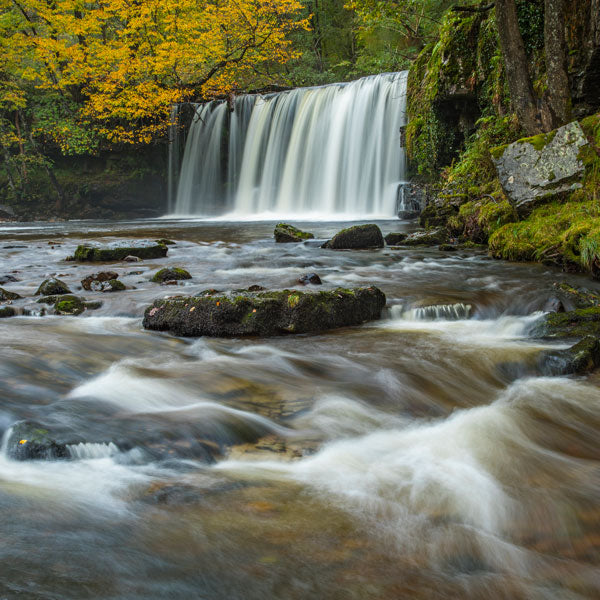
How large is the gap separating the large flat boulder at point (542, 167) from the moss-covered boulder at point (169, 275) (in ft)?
17.2

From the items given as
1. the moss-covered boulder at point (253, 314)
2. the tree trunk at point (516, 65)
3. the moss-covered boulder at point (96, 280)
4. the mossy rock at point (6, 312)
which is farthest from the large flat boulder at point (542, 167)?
the mossy rock at point (6, 312)

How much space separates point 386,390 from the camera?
3703 mm

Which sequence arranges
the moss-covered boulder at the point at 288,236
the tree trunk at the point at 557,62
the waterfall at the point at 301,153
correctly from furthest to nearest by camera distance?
1. the waterfall at the point at 301,153
2. the moss-covered boulder at the point at 288,236
3. the tree trunk at the point at 557,62

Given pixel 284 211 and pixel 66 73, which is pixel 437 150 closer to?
pixel 284 211

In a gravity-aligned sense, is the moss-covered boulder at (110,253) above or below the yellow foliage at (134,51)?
below

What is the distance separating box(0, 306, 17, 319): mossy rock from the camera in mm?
5500

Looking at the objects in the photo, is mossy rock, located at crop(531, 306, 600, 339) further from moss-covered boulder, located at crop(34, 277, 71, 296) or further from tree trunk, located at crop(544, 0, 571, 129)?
moss-covered boulder, located at crop(34, 277, 71, 296)

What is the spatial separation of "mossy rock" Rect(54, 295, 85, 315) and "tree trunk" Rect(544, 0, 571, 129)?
793 centimetres

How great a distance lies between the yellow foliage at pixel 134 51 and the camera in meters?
20.5

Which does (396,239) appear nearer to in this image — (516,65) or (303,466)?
(516,65)

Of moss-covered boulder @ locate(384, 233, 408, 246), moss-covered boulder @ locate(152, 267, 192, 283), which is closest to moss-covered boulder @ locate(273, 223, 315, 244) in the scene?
moss-covered boulder @ locate(384, 233, 408, 246)

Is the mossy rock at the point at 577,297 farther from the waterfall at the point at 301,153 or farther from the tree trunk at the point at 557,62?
the waterfall at the point at 301,153

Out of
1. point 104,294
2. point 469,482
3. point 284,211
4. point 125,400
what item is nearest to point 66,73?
point 284,211

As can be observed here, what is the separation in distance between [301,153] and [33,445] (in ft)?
62.3
